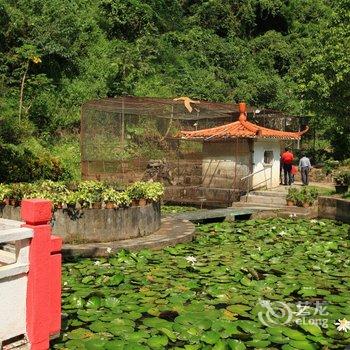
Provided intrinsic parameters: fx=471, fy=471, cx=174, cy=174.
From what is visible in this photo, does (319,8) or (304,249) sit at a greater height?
(319,8)

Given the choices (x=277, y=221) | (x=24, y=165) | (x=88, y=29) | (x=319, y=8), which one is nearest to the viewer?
(x=277, y=221)

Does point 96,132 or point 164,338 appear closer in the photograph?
point 164,338

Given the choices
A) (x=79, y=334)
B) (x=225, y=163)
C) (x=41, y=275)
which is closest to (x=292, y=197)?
(x=225, y=163)

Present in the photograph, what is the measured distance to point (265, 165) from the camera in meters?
18.6

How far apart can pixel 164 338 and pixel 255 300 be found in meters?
1.97

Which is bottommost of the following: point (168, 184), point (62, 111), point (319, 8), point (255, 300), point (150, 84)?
point (255, 300)

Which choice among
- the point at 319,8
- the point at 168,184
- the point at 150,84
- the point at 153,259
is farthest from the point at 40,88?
the point at 319,8

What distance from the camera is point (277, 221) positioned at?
13.6 metres

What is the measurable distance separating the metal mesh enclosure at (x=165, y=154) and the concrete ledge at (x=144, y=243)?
635cm

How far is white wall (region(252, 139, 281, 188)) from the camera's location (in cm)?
1811

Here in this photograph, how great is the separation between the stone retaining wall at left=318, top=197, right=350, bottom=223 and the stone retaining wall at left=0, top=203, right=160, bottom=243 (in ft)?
21.7

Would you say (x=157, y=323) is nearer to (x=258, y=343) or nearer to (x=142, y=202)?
(x=258, y=343)

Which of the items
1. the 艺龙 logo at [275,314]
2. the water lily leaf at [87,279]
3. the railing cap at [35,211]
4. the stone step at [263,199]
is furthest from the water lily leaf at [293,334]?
the stone step at [263,199]

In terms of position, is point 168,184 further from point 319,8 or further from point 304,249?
point 319,8
